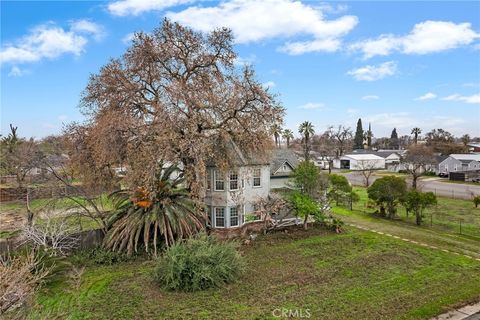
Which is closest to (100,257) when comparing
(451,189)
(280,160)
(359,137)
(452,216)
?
(280,160)

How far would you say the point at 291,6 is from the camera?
1600 centimetres

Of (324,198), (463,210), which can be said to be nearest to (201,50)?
(324,198)

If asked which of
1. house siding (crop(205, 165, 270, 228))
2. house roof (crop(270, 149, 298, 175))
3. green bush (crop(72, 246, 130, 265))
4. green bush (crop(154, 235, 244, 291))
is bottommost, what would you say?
green bush (crop(72, 246, 130, 265))

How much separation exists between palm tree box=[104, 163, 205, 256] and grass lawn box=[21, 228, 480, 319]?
126cm

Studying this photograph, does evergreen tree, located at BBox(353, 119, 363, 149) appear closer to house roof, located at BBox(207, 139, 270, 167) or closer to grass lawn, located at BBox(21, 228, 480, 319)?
house roof, located at BBox(207, 139, 270, 167)

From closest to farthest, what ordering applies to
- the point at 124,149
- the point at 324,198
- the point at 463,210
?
the point at 124,149
the point at 324,198
the point at 463,210

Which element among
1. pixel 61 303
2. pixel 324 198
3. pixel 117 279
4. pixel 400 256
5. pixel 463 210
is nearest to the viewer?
pixel 61 303

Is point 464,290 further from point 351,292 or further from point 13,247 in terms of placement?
point 13,247

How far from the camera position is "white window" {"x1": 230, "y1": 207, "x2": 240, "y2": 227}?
18469 millimetres

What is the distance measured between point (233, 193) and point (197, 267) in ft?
23.2

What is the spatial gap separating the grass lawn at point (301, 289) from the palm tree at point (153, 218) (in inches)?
49.4

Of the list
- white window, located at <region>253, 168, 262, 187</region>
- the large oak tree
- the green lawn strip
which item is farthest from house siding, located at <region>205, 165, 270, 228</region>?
the green lawn strip

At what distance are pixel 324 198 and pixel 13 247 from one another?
1692 cm

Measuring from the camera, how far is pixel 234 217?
18562mm
